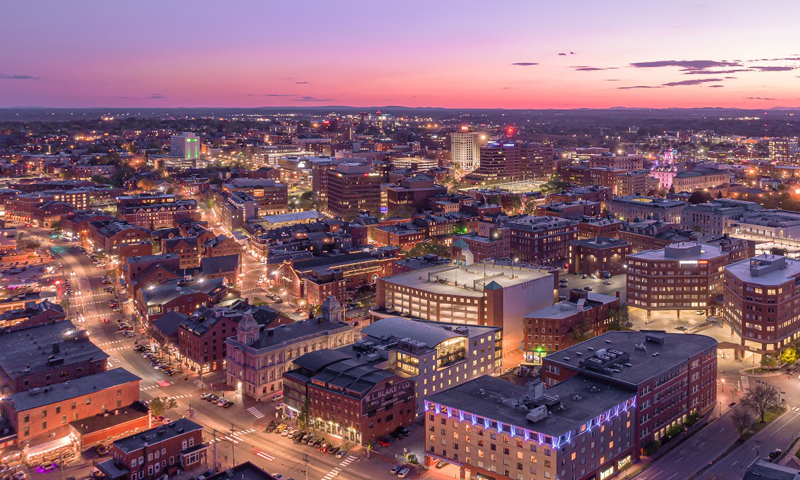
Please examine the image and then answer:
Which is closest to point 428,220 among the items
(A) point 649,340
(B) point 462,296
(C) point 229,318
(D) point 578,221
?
(D) point 578,221

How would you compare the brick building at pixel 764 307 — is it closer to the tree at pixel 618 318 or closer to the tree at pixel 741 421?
the tree at pixel 618 318

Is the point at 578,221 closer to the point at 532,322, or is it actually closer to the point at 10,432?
the point at 532,322

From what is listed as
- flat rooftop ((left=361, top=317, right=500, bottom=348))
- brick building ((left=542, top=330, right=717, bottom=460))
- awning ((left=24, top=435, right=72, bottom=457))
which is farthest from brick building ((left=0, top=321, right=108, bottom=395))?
brick building ((left=542, top=330, right=717, bottom=460))

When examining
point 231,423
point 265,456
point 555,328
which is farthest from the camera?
point 555,328

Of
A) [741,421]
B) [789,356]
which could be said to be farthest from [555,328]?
[789,356]

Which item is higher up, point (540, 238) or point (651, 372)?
point (540, 238)

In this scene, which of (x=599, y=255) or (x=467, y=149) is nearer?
(x=599, y=255)

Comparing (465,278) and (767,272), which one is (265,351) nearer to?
(465,278)

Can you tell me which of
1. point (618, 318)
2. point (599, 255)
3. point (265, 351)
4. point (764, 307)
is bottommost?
point (618, 318)
